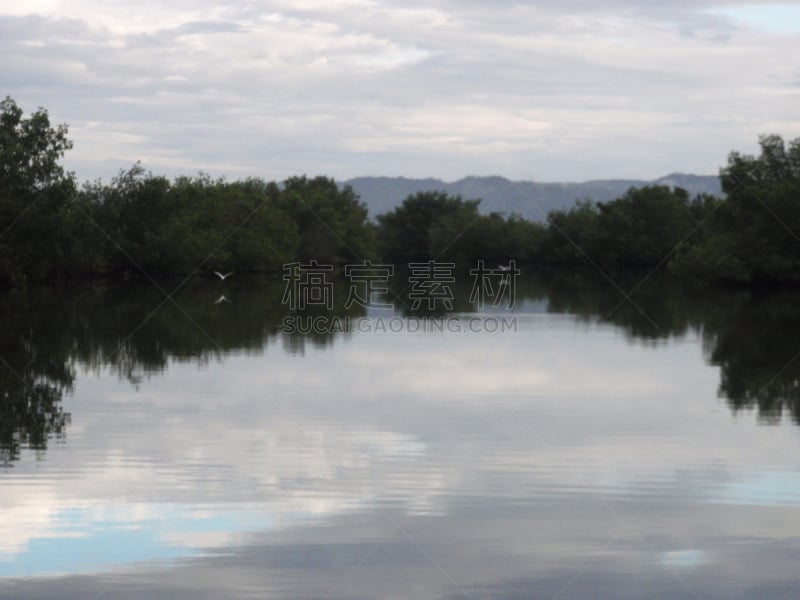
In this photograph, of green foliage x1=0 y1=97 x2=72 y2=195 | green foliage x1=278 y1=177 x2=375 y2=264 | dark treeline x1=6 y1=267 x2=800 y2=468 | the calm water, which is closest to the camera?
the calm water

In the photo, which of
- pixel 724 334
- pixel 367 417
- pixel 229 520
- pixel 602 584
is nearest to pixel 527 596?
Result: pixel 602 584

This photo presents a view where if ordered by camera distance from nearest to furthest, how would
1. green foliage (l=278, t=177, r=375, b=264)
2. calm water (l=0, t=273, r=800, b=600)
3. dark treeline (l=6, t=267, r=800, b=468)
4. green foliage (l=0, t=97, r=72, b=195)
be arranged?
calm water (l=0, t=273, r=800, b=600)
dark treeline (l=6, t=267, r=800, b=468)
green foliage (l=0, t=97, r=72, b=195)
green foliage (l=278, t=177, r=375, b=264)

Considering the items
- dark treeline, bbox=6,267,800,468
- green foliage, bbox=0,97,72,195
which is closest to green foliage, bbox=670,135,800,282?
dark treeline, bbox=6,267,800,468

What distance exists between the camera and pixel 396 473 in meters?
10.3

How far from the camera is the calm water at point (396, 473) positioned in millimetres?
7180

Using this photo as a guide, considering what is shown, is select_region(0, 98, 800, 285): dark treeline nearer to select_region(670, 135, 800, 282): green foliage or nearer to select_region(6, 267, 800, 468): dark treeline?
select_region(670, 135, 800, 282): green foliage

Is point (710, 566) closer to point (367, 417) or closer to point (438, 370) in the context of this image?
point (367, 417)

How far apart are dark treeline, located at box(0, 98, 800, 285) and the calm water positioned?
25883 mm

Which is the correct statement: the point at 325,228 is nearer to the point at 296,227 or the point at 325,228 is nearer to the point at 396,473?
the point at 296,227

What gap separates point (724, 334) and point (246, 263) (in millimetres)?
51572

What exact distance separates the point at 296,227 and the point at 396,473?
7266cm

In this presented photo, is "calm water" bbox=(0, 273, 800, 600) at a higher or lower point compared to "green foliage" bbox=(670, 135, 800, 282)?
lower

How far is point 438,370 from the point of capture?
19078 mm

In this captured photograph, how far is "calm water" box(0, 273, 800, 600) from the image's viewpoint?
7180 mm
